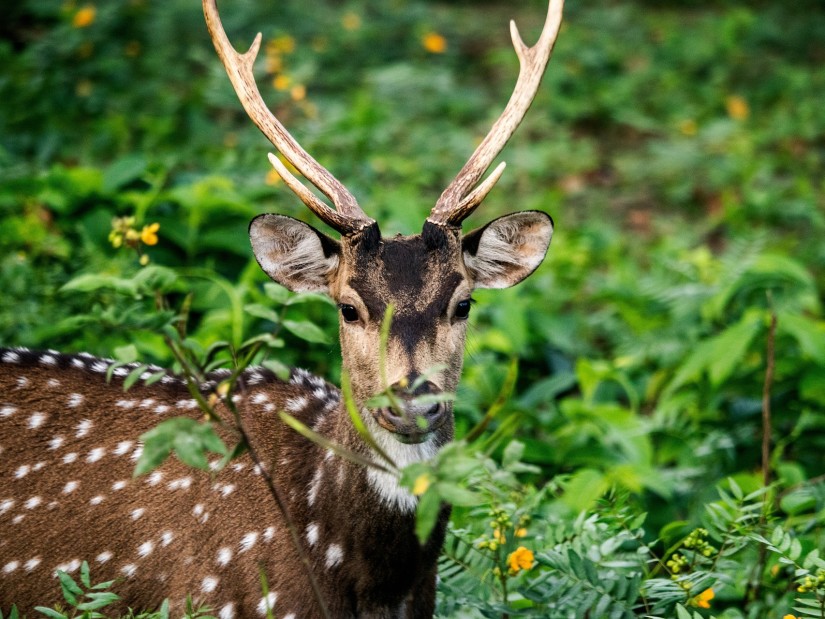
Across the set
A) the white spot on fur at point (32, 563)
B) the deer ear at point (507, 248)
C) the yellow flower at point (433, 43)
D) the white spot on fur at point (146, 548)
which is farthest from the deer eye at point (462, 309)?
the yellow flower at point (433, 43)

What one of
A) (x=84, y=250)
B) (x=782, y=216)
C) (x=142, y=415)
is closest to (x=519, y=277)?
(x=142, y=415)

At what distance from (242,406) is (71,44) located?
5.08 meters

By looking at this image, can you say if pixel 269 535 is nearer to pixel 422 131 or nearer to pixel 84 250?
pixel 84 250

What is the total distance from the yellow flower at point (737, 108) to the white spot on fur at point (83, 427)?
7.93 metres

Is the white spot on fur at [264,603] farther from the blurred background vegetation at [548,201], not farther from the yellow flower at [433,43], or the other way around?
the yellow flower at [433,43]

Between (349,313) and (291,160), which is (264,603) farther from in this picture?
(291,160)

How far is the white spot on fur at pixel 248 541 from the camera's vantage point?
3.82 meters

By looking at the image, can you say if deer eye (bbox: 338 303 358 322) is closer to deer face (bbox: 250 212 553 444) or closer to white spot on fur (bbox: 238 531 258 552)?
deer face (bbox: 250 212 553 444)

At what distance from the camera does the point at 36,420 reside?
4.17 metres

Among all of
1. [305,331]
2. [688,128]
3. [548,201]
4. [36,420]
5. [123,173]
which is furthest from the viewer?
[688,128]

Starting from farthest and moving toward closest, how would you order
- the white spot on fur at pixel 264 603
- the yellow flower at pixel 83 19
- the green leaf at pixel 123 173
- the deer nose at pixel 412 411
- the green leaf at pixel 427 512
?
the yellow flower at pixel 83 19 < the green leaf at pixel 123 173 < the white spot on fur at pixel 264 603 < the deer nose at pixel 412 411 < the green leaf at pixel 427 512

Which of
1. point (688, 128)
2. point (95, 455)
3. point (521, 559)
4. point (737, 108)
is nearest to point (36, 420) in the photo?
point (95, 455)

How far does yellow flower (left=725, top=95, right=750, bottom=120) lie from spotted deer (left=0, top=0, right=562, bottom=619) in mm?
6659

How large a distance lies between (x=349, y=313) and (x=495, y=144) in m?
0.96
